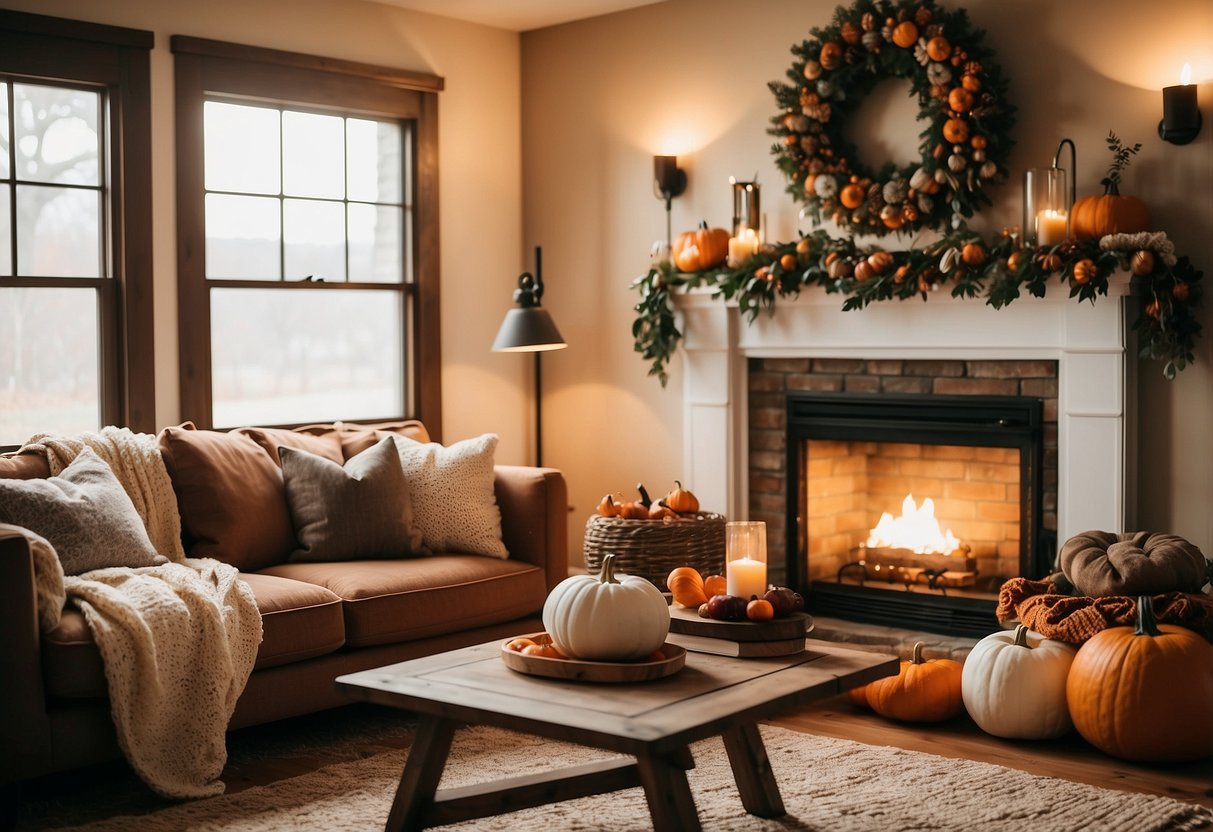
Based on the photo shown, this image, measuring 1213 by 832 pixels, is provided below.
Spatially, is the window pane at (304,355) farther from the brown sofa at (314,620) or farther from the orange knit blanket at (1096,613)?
the orange knit blanket at (1096,613)

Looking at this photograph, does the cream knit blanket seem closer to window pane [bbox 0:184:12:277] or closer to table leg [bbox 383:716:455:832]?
table leg [bbox 383:716:455:832]

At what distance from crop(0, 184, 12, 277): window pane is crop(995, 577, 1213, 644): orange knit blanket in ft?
10.9

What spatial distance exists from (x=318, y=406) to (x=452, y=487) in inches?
43.5

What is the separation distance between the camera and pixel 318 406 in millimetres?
5191

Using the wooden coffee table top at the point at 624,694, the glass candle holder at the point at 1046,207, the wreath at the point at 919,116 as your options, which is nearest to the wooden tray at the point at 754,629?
the wooden coffee table top at the point at 624,694

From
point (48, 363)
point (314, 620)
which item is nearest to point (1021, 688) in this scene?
point (314, 620)

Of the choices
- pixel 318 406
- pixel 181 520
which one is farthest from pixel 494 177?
pixel 181 520

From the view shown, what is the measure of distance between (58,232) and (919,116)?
2894 mm

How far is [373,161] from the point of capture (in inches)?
211

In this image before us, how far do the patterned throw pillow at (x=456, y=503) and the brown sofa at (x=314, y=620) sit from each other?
62mm

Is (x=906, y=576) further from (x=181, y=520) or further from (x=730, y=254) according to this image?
(x=181, y=520)

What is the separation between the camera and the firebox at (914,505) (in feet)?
14.8

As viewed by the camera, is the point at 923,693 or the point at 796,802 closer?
the point at 796,802

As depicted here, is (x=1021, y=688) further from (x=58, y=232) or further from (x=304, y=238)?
(x=58, y=232)
